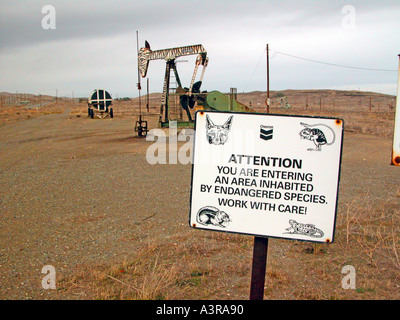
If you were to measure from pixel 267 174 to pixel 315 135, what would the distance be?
0.39 metres

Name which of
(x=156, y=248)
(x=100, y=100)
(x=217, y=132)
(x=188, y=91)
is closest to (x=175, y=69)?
(x=188, y=91)

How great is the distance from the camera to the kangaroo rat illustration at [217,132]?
92.8 inches

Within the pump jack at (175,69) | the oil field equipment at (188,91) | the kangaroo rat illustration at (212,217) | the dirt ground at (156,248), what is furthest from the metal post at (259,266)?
the pump jack at (175,69)

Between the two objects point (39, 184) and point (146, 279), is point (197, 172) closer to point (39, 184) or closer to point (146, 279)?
point (146, 279)

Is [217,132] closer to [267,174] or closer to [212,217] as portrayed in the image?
[267,174]

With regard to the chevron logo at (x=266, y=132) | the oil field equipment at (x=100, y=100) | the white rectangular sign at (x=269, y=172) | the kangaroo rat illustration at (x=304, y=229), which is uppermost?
the oil field equipment at (x=100, y=100)

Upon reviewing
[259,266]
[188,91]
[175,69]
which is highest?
[175,69]

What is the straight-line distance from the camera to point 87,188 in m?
7.98

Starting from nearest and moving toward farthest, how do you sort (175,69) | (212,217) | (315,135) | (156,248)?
(315,135), (212,217), (156,248), (175,69)

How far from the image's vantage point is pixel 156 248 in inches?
181

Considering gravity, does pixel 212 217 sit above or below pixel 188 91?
below

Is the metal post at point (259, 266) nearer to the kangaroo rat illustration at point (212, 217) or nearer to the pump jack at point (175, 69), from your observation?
the kangaroo rat illustration at point (212, 217)
